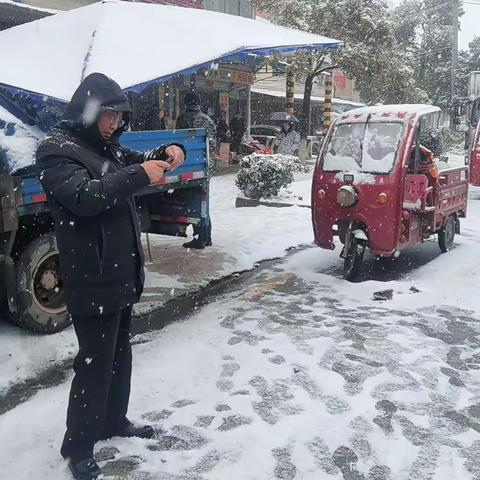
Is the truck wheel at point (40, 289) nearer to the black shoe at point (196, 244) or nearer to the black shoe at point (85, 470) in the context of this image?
the black shoe at point (85, 470)

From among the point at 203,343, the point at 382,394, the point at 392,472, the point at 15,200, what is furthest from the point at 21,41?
the point at 392,472

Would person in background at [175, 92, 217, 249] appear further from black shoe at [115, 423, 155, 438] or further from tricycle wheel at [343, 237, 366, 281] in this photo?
black shoe at [115, 423, 155, 438]

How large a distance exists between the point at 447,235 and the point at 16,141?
19.6ft

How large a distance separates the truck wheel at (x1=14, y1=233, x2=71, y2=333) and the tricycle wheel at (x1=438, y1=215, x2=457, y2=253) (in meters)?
5.30

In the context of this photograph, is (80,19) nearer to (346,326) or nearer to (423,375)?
(346,326)

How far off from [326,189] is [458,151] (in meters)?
28.6

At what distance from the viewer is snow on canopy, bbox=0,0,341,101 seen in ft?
15.8

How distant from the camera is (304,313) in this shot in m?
5.54

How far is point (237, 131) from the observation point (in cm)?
2017

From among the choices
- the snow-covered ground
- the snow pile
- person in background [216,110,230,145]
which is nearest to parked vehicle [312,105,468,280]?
the snow-covered ground

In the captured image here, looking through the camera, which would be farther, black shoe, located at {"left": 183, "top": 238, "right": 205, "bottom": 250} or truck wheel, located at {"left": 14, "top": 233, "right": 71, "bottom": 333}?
black shoe, located at {"left": 183, "top": 238, "right": 205, "bottom": 250}

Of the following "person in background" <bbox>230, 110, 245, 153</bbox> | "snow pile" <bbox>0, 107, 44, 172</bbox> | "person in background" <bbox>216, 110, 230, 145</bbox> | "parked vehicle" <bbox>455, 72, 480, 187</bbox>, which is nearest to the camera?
"snow pile" <bbox>0, 107, 44, 172</bbox>

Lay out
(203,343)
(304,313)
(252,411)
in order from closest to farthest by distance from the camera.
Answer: (252,411), (203,343), (304,313)

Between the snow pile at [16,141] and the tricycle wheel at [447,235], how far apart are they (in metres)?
5.58
